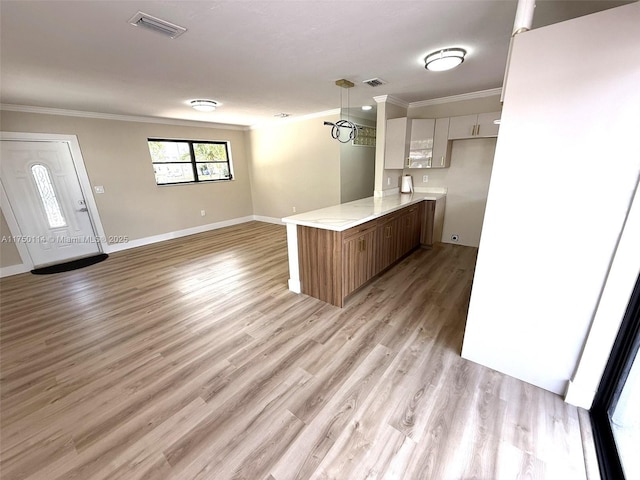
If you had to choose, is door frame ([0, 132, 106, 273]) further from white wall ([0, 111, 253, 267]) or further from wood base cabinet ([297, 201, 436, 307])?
wood base cabinet ([297, 201, 436, 307])

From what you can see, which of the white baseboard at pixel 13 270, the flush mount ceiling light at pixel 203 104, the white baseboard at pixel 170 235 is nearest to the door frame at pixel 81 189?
the white baseboard at pixel 13 270

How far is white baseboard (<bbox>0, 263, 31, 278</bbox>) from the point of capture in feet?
12.5

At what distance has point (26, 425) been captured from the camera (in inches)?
62.4

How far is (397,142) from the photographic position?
13.4 feet

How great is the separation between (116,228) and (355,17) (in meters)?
5.30

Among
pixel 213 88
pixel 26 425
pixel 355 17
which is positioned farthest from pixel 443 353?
pixel 213 88

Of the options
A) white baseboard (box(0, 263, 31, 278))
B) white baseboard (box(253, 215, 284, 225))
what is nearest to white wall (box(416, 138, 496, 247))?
white baseboard (box(253, 215, 284, 225))

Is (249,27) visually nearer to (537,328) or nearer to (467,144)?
(537,328)

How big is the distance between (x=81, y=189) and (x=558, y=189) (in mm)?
6245

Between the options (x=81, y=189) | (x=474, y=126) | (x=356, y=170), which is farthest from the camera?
(x=356, y=170)

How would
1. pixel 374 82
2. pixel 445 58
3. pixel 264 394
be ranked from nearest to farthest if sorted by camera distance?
pixel 264 394, pixel 445 58, pixel 374 82

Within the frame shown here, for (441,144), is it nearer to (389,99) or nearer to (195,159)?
(389,99)

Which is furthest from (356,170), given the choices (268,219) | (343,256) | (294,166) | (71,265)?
(71,265)

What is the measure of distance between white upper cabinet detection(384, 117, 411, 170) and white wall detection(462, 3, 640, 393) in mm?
2639
